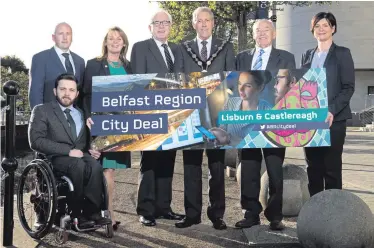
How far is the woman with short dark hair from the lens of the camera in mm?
6086

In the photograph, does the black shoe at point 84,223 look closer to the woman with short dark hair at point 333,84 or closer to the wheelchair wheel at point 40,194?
the wheelchair wheel at point 40,194

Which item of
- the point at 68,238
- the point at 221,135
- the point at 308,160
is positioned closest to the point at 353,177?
the point at 308,160

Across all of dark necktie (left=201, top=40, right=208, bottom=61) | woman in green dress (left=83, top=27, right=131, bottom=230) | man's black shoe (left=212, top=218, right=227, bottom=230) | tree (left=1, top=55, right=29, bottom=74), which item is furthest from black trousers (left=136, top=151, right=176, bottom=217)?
tree (left=1, top=55, right=29, bottom=74)

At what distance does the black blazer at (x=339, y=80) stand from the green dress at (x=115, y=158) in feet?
7.42

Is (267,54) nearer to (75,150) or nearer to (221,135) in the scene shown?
(221,135)

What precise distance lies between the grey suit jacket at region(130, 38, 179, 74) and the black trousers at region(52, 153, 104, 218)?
1.29 m

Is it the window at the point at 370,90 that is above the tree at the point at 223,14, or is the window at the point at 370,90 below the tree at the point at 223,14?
below

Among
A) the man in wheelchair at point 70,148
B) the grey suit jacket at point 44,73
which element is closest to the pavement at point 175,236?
Result: the man in wheelchair at point 70,148

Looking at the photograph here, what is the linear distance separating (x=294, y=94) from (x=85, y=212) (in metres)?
2.56

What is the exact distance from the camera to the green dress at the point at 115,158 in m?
6.19

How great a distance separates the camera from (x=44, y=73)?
6.07 meters

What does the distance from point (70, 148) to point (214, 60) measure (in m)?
1.82

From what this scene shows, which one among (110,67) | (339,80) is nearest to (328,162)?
(339,80)

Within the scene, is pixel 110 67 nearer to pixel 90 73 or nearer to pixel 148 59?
pixel 90 73
